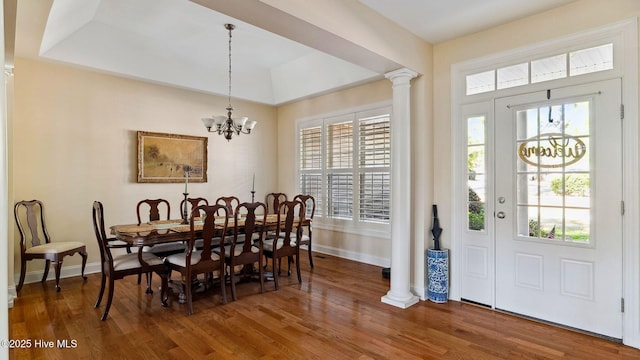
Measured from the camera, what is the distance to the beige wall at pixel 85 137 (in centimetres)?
412

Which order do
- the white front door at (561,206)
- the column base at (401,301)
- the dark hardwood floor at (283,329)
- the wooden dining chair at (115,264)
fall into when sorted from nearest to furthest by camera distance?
the dark hardwood floor at (283,329) < the white front door at (561,206) < the wooden dining chair at (115,264) < the column base at (401,301)

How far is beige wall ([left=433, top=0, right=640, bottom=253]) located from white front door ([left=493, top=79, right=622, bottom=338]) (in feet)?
1.65

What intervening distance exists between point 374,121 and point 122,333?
4.06 meters

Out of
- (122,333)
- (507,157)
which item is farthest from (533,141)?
(122,333)

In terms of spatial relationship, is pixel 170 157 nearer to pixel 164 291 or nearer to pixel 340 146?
pixel 164 291

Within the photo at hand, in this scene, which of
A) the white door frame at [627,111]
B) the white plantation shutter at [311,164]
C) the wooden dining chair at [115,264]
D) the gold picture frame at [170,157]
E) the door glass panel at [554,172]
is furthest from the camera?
the white plantation shutter at [311,164]

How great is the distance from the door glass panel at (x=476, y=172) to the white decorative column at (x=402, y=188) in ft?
2.05

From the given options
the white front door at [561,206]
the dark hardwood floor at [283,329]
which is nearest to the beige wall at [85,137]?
the dark hardwood floor at [283,329]

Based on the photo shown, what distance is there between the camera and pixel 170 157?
5.22 meters

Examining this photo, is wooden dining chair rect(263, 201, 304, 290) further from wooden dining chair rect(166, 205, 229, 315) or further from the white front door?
the white front door

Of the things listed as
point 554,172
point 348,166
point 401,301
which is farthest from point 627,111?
point 348,166

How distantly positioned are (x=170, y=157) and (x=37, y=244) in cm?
196

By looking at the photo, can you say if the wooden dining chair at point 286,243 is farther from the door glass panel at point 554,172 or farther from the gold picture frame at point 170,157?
the door glass panel at point 554,172

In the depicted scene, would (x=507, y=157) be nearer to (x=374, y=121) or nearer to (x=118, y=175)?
(x=374, y=121)
